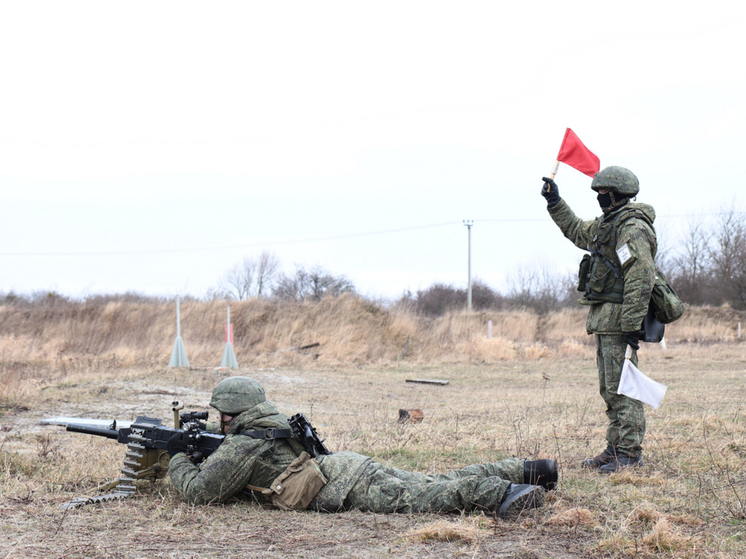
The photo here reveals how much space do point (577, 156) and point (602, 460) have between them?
2.71 meters

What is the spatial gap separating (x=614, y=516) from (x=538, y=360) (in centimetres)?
1488

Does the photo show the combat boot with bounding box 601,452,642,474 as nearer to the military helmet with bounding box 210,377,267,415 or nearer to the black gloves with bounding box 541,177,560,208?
the black gloves with bounding box 541,177,560,208

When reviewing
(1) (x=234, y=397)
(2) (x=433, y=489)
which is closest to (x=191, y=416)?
(1) (x=234, y=397)

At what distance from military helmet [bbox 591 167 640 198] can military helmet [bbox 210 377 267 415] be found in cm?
306

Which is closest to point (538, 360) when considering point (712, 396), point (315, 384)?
point (315, 384)

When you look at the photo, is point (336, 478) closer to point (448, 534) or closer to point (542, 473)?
point (448, 534)

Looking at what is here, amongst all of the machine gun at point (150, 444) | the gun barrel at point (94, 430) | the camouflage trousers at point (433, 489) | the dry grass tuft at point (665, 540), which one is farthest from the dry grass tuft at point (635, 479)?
the gun barrel at point (94, 430)

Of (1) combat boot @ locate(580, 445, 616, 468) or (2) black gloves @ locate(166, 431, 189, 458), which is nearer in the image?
(2) black gloves @ locate(166, 431, 189, 458)

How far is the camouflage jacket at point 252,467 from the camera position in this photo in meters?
4.05

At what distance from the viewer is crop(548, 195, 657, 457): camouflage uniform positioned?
15.5ft

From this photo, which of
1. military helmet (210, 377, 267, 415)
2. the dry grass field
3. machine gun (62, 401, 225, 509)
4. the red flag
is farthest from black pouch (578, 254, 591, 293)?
machine gun (62, 401, 225, 509)

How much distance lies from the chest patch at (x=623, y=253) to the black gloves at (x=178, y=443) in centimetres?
340

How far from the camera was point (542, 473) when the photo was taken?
13.2ft

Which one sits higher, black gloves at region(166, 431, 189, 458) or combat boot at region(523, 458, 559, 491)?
black gloves at region(166, 431, 189, 458)
